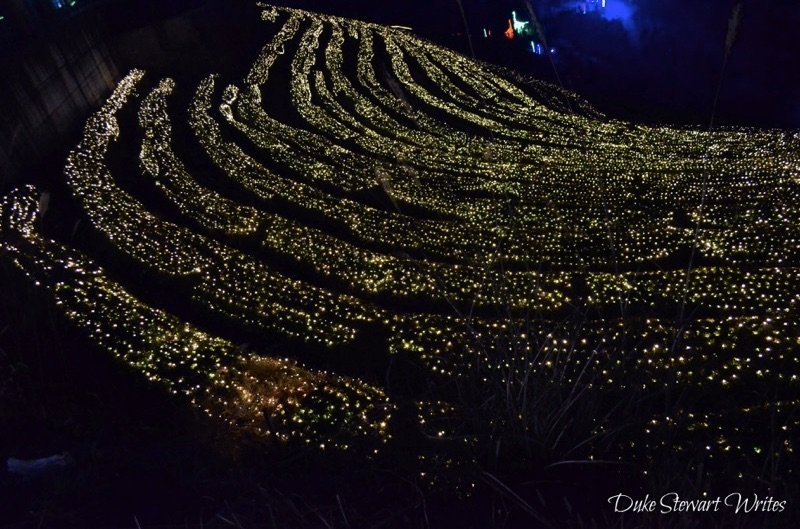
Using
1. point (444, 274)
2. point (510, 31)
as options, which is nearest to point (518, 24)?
point (510, 31)

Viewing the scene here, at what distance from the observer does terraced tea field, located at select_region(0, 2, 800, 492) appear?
9.37 feet

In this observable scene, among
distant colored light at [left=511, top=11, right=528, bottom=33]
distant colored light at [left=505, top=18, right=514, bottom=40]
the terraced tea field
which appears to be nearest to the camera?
the terraced tea field

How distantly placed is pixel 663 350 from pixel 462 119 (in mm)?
7345

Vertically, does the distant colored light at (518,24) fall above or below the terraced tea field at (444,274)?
above

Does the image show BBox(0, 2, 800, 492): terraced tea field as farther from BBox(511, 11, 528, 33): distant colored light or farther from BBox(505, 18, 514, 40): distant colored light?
BBox(511, 11, 528, 33): distant colored light

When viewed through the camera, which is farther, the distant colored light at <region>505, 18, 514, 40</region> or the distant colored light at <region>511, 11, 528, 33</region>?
the distant colored light at <region>511, 11, 528, 33</region>

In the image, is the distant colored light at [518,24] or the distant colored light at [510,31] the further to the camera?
the distant colored light at [518,24]

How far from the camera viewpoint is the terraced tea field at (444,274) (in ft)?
9.37

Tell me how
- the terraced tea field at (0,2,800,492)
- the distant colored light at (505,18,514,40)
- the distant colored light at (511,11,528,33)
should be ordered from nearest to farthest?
the terraced tea field at (0,2,800,492) → the distant colored light at (505,18,514,40) → the distant colored light at (511,11,528,33)

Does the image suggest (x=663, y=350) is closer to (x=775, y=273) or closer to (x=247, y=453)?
(x=775, y=273)

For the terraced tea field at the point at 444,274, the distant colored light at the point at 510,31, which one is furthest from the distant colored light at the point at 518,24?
the terraced tea field at the point at 444,274

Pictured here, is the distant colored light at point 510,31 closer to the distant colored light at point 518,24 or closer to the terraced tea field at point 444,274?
the distant colored light at point 518,24

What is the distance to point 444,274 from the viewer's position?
4852 millimetres

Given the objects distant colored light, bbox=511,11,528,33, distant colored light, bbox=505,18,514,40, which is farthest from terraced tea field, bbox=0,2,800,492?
distant colored light, bbox=511,11,528,33
